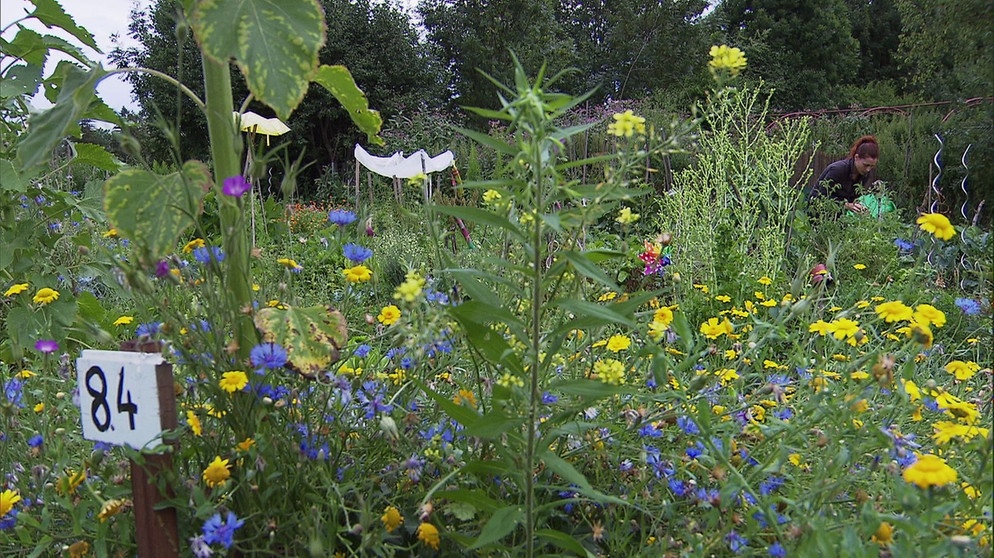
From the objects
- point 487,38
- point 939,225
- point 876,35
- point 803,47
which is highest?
point 876,35

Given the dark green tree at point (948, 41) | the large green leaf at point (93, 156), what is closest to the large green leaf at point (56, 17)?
the large green leaf at point (93, 156)

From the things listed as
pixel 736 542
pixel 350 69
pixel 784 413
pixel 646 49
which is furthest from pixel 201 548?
pixel 646 49

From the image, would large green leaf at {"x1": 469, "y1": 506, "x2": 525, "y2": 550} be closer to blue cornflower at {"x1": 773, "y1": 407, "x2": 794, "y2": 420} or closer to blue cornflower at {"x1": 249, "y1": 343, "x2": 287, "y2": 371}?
blue cornflower at {"x1": 249, "y1": 343, "x2": 287, "y2": 371}

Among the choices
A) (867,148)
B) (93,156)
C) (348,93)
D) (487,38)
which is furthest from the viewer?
(487,38)

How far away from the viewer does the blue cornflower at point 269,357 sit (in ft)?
3.65

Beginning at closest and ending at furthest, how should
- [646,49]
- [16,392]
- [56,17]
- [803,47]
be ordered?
[16,392]
[56,17]
[646,49]
[803,47]

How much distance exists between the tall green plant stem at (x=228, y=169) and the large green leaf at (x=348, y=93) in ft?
0.53

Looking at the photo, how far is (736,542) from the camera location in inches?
46.4

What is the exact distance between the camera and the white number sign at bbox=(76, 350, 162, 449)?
42.9 inches

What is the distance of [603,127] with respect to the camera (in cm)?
921

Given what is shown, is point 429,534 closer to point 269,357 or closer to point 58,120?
point 269,357

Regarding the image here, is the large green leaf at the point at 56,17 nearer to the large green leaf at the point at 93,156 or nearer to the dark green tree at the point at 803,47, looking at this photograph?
the large green leaf at the point at 93,156

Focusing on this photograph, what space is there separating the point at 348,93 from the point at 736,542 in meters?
1.03

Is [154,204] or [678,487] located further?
[678,487]
